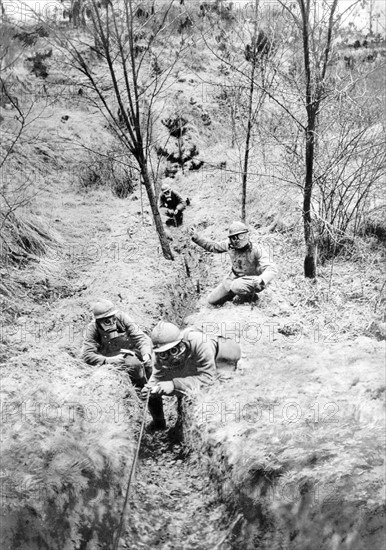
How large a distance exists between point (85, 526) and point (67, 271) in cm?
469

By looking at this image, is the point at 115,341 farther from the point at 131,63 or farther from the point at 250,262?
the point at 131,63

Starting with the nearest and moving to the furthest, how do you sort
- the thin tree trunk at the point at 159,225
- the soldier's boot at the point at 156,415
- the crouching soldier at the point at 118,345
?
the soldier's boot at the point at 156,415 → the crouching soldier at the point at 118,345 → the thin tree trunk at the point at 159,225

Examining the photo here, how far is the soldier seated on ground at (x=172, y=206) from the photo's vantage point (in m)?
9.43

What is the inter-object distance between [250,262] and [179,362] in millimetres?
2326

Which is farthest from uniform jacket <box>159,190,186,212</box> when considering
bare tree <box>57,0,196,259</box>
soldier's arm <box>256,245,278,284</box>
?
soldier's arm <box>256,245,278,284</box>

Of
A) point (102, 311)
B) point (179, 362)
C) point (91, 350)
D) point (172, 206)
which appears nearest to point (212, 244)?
point (102, 311)

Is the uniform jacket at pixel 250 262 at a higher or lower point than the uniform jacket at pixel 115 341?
higher

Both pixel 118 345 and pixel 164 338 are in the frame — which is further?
pixel 118 345

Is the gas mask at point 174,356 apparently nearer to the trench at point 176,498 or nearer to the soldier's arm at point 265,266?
the trench at point 176,498

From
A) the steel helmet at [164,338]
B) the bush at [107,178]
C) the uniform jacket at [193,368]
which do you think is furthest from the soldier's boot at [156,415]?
the bush at [107,178]

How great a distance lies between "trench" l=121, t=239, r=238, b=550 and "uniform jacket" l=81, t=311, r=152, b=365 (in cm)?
82

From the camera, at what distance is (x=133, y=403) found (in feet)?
15.6

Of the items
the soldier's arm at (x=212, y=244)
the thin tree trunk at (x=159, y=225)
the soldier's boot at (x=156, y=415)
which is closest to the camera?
the soldier's boot at (x=156, y=415)

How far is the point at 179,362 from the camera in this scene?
4352 millimetres
